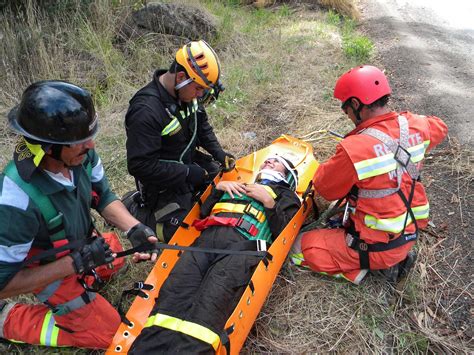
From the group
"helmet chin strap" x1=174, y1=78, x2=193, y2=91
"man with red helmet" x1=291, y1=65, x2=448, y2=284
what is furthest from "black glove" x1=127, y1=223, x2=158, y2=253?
"man with red helmet" x1=291, y1=65, x2=448, y2=284

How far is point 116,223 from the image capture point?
2.91 meters

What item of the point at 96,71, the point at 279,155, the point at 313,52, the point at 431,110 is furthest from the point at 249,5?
the point at 279,155

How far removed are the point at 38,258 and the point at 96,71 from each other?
5339 mm

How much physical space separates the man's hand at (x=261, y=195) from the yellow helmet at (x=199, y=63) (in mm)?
1035

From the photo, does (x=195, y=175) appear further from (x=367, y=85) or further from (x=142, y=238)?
(x=367, y=85)

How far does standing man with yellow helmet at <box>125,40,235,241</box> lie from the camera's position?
126 inches

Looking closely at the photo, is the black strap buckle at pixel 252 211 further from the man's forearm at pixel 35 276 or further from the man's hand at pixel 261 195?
the man's forearm at pixel 35 276

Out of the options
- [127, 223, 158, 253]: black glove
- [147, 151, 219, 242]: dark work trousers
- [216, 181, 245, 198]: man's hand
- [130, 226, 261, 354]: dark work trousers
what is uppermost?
[127, 223, 158, 253]: black glove

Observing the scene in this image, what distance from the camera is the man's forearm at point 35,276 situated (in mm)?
2131

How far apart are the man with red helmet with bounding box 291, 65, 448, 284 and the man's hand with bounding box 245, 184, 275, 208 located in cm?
47

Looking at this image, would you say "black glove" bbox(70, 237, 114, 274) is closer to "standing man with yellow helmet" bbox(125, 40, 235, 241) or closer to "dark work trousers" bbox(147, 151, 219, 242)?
"standing man with yellow helmet" bbox(125, 40, 235, 241)

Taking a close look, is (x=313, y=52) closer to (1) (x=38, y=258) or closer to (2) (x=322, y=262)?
(2) (x=322, y=262)

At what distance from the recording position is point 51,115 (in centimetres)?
205

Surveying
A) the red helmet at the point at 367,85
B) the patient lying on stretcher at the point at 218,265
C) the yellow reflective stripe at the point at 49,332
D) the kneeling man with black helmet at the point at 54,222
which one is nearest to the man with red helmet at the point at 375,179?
the red helmet at the point at 367,85
